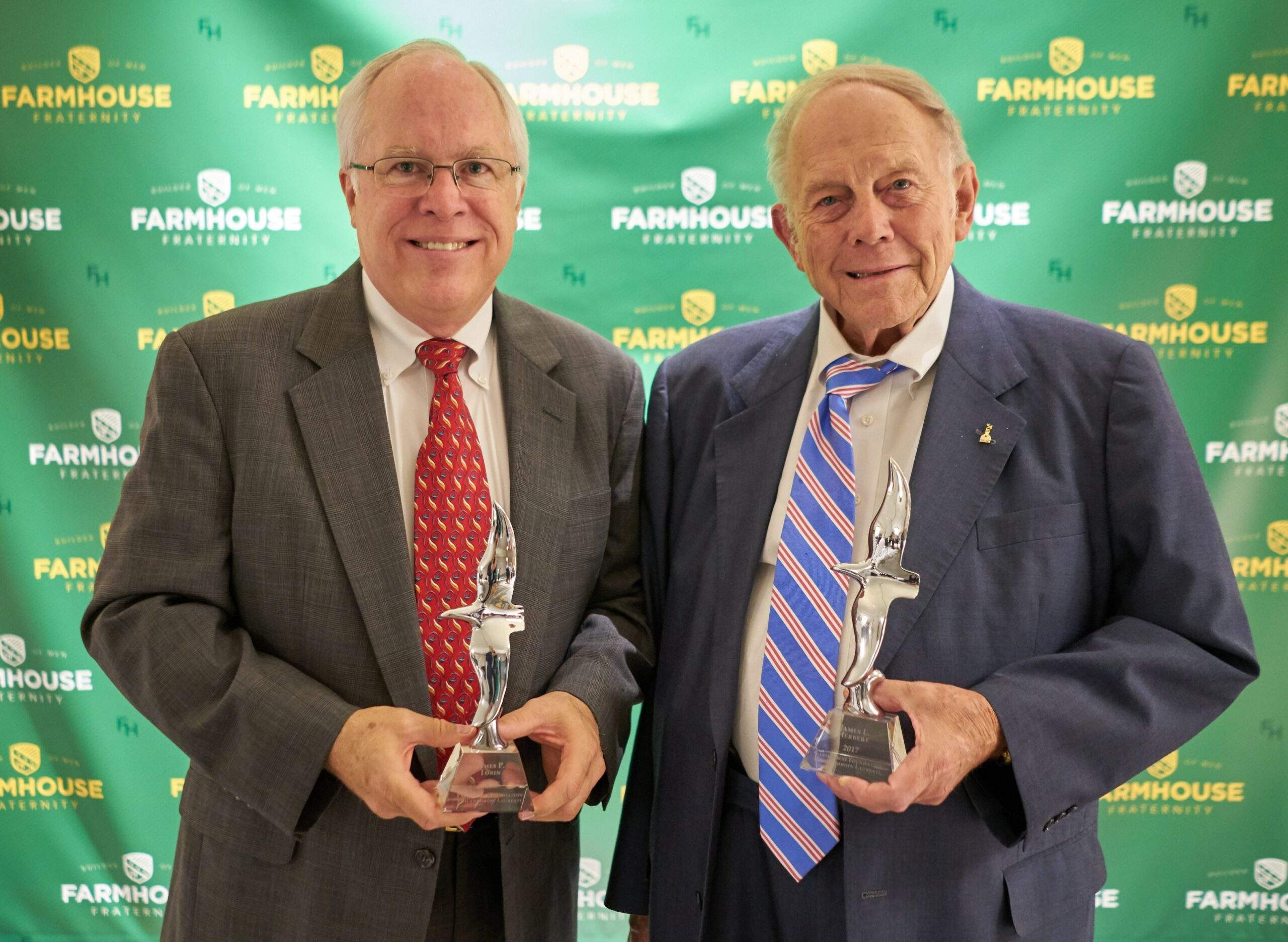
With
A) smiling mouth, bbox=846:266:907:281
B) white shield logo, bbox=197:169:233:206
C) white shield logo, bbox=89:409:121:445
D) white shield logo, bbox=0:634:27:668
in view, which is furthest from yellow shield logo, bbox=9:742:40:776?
smiling mouth, bbox=846:266:907:281

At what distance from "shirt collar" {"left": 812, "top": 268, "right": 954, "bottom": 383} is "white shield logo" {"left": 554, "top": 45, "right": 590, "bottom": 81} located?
1646 millimetres

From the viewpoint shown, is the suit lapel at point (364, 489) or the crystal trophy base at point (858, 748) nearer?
the crystal trophy base at point (858, 748)

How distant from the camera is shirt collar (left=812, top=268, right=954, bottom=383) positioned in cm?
192

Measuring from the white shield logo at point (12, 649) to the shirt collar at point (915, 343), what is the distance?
2768 millimetres

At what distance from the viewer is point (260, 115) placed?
3.37 m

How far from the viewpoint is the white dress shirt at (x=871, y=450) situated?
6.20 ft

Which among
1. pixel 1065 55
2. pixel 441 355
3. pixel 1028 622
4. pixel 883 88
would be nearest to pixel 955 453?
pixel 1028 622

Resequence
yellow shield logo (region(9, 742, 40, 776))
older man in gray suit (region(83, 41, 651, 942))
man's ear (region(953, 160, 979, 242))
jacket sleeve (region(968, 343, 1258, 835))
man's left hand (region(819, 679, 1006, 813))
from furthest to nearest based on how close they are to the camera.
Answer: yellow shield logo (region(9, 742, 40, 776)) → man's ear (region(953, 160, 979, 242)) → older man in gray suit (region(83, 41, 651, 942)) → jacket sleeve (region(968, 343, 1258, 835)) → man's left hand (region(819, 679, 1006, 813))

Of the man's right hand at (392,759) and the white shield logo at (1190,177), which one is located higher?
the white shield logo at (1190,177)

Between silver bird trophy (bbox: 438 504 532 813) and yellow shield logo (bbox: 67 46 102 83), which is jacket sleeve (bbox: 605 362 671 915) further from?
yellow shield logo (bbox: 67 46 102 83)

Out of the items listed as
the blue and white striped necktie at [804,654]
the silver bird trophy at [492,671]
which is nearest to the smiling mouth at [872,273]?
the blue and white striped necktie at [804,654]

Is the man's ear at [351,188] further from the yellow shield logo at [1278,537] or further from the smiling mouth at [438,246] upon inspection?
the yellow shield logo at [1278,537]

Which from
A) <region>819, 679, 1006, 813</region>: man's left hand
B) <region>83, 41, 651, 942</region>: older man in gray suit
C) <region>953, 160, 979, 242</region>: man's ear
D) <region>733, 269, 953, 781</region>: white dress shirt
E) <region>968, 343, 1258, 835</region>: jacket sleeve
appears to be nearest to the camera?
<region>819, 679, 1006, 813</region>: man's left hand

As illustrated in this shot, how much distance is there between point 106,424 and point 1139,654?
2.99 meters
